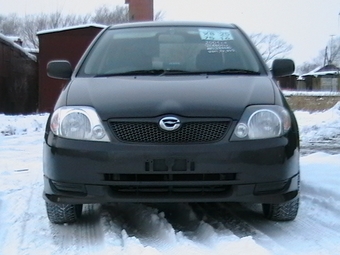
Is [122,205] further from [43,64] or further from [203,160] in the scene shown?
[43,64]

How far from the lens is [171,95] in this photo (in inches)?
131

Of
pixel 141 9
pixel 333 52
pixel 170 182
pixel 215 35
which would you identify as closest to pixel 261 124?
pixel 170 182

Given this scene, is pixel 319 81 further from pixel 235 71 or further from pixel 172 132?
pixel 172 132

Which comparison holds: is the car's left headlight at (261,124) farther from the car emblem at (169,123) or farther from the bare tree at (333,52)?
the bare tree at (333,52)

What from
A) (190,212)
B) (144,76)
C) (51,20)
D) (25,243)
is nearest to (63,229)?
(25,243)

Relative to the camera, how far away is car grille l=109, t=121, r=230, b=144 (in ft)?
10.2

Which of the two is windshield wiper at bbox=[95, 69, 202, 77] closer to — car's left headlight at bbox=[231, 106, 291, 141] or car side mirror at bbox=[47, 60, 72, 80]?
car side mirror at bbox=[47, 60, 72, 80]

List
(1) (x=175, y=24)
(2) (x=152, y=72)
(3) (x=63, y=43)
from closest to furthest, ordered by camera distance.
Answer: (2) (x=152, y=72)
(1) (x=175, y=24)
(3) (x=63, y=43)

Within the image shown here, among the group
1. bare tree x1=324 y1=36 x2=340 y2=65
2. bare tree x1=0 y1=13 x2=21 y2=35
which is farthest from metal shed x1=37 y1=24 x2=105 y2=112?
bare tree x1=324 y1=36 x2=340 y2=65

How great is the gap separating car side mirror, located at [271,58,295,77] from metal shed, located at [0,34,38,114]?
16.5 meters

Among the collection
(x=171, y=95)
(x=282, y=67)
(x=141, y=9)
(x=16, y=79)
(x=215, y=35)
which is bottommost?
(x=16, y=79)

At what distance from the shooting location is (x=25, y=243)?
10.4 feet

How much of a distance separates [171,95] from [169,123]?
288 mm

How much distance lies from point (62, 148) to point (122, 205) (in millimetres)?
1128
